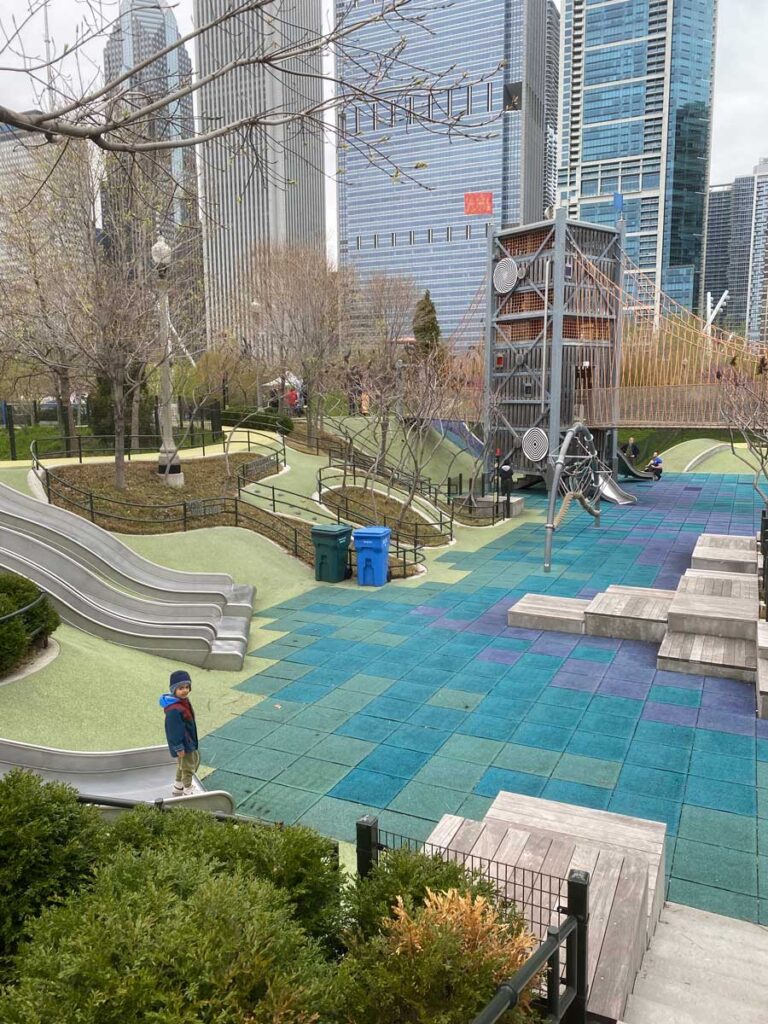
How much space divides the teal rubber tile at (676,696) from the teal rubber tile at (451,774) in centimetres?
329

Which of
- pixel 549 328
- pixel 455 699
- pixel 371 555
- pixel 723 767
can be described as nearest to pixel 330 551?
pixel 371 555

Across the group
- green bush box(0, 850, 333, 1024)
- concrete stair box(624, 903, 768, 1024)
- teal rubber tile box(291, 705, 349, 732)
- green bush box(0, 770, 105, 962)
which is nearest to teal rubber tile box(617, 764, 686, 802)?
concrete stair box(624, 903, 768, 1024)

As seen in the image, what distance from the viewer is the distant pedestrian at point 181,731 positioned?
23.1 ft

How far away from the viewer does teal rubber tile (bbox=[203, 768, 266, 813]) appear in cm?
784

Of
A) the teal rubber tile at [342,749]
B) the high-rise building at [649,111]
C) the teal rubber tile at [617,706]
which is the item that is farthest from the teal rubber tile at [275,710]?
the high-rise building at [649,111]

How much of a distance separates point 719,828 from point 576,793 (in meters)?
1.37

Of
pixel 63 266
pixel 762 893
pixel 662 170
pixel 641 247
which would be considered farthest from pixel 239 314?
pixel 662 170

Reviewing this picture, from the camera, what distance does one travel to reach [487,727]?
938 cm

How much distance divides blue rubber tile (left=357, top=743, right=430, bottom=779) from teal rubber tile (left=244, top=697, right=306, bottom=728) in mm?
1523

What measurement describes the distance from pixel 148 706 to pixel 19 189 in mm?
15456

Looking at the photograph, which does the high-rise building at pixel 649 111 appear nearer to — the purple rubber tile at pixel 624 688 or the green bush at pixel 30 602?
the purple rubber tile at pixel 624 688

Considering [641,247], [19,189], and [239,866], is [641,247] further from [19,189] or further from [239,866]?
[239,866]

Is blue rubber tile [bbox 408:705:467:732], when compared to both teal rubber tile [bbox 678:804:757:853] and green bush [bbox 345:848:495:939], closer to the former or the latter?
teal rubber tile [bbox 678:804:757:853]

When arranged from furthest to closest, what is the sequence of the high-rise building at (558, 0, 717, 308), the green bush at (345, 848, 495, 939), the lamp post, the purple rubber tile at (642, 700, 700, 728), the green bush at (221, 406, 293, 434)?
the high-rise building at (558, 0, 717, 308) → the green bush at (221, 406, 293, 434) → the lamp post → the purple rubber tile at (642, 700, 700, 728) → the green bush at (345, 848, 495, 939)
